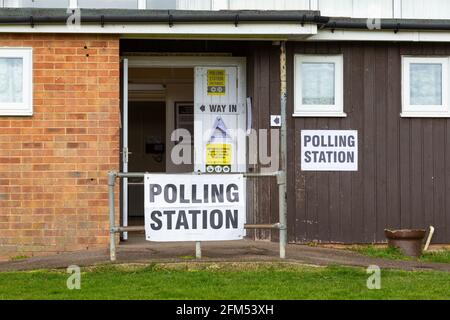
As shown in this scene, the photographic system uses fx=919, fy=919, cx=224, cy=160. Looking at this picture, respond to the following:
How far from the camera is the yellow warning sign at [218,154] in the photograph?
1352 cm

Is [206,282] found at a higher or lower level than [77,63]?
lower

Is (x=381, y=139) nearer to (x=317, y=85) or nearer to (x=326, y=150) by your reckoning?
(x=326, y=150)

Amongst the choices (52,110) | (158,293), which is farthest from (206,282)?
(52,110)

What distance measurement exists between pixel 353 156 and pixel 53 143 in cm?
423

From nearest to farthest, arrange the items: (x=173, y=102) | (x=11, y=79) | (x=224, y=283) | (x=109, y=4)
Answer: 1. (x=224, y=283)
2. (x=11, y=79)
3. (x=109, y=4)
4. (x=173, y=102)

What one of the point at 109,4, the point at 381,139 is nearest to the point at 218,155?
the point at 381,139

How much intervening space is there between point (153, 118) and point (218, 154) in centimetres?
553

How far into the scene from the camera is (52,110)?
12406 millimetres

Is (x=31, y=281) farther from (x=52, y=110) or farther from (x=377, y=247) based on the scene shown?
(x=377, y=247)

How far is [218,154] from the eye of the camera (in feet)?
44.4

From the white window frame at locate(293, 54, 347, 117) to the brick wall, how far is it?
258 centimetres

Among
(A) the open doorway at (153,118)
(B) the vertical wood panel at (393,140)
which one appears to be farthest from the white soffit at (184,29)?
(A) the open doorway at (153,118)

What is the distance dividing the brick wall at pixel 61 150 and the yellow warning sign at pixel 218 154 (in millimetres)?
1671

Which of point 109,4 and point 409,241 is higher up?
point 109,4
